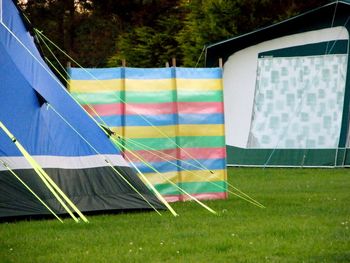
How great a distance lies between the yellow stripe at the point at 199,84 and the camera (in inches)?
470

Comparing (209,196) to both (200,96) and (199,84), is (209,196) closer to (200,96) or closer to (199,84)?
(200,96)

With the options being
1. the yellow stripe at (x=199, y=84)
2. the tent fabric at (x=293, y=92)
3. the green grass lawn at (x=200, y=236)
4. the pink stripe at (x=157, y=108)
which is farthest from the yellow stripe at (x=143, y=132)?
the tent fabric at (x=293, y=92)

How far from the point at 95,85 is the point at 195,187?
1772mm

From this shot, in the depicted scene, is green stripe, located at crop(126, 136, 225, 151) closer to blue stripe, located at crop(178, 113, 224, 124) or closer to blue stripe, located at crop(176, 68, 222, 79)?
blue stripe, located at crop(178, 113, 224, 124)

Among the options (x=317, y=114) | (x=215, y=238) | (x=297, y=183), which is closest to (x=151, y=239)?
(x=215, y=238)

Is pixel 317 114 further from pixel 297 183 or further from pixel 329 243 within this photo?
pixel 329 243

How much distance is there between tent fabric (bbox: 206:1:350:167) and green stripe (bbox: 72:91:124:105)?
24.3ft

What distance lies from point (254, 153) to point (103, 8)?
55.2ft

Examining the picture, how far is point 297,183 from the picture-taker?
14.7 metres

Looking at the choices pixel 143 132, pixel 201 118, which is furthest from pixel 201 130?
pixel 143 132

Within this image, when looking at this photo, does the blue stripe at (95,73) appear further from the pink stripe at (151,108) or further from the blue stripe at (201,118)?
the blue stripe at (201,118)

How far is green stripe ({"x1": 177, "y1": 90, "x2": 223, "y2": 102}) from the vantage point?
1192cm

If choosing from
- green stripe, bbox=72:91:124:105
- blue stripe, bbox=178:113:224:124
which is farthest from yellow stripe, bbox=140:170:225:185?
green stripe, bbox=72:91:124:105

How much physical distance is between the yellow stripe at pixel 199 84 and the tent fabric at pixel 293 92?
21.3 feet
